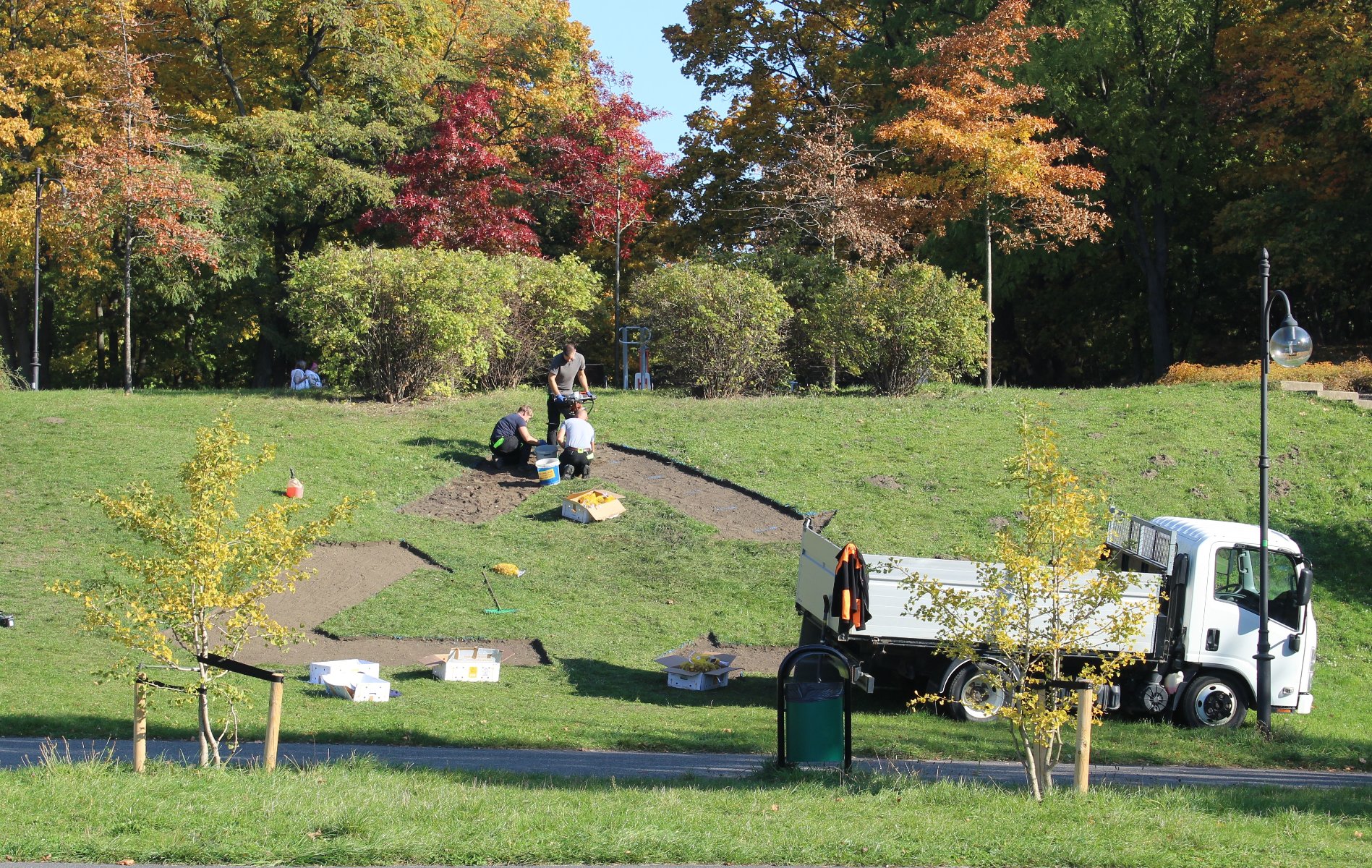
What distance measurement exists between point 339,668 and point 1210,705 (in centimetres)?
957

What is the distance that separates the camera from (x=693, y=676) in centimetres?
1366

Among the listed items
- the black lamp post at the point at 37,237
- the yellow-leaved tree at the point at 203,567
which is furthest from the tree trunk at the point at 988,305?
the black lamp post at the point at 37,237

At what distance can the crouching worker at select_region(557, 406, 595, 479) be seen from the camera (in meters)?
20.1

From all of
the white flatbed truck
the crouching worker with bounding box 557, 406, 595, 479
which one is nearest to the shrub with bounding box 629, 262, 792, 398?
the crouching worker with bounding box 557, 406, 595, 479

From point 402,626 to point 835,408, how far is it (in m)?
11.0

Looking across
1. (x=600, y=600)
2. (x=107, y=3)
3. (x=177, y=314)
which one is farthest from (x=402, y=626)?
(x=177, y=314)

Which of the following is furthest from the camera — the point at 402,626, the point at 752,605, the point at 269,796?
the point at 752,605

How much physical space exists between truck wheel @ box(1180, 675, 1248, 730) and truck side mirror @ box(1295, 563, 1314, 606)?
127cm

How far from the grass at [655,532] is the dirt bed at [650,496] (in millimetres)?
358

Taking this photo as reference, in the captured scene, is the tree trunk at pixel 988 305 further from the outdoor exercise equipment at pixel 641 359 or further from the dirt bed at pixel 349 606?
the dirt bed at pixel 349 606

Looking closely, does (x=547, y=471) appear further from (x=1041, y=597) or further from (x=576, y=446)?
(x=1041, y=597)

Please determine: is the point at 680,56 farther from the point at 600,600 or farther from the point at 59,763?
the point at 59,763

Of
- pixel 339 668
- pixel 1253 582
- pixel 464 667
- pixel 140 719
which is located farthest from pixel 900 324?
pixel 140 719

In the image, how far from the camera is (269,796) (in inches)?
301
